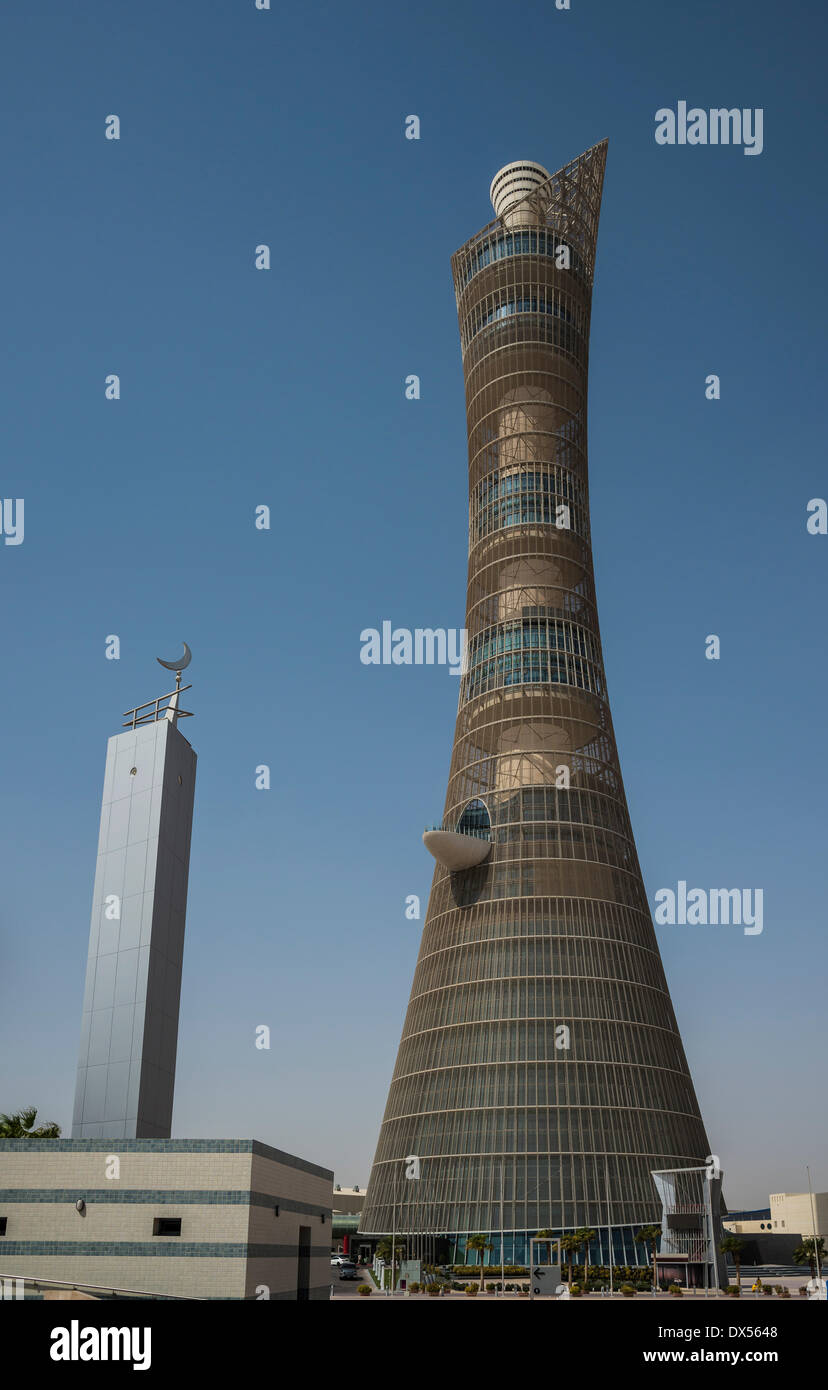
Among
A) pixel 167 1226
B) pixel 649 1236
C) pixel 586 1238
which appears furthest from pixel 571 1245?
pixel 167 1226

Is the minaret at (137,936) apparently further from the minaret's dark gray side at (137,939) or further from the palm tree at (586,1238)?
the palm tree at (586,1238)

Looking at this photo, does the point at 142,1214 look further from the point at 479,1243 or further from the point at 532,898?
the point at 532,898

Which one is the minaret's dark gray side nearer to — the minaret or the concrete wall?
the minaret

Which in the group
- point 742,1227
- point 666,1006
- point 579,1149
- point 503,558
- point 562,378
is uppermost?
point 562,378

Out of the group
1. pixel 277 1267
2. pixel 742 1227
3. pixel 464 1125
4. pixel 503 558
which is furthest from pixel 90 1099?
pixel 742 1227

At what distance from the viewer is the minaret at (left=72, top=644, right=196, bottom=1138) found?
3638cm

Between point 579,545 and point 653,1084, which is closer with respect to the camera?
point 653,1084

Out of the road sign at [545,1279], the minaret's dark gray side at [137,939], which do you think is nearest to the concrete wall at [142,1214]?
the minaret's dark gray side at [137,939]

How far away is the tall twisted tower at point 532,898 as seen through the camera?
62.8m

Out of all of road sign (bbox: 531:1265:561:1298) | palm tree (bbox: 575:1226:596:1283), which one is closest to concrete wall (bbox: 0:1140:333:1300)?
road sign (bbox: 531:1265:561:1298)

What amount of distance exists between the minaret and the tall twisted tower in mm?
31190

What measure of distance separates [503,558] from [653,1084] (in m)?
35.8

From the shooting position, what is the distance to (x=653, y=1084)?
6619cm
